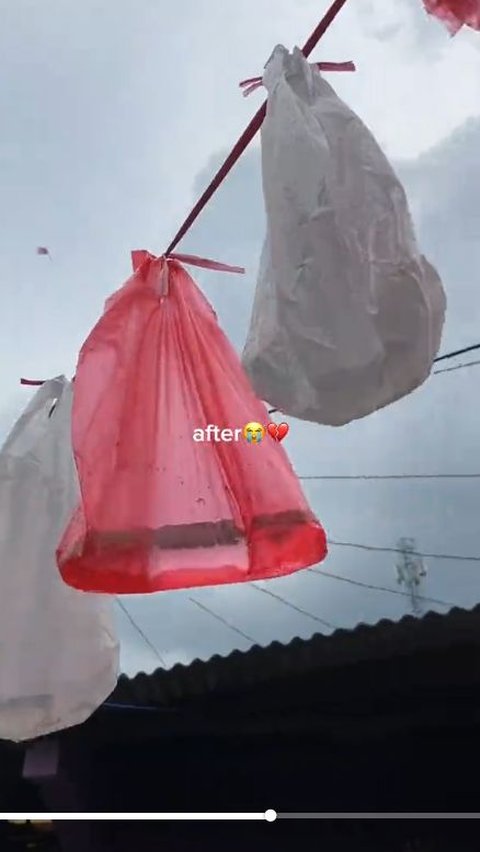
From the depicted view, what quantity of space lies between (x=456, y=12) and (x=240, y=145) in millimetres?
257

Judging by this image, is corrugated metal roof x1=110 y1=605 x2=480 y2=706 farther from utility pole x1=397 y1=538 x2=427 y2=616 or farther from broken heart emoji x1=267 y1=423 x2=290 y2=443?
broken heart emoji x1=267 y1=423 x2=290 y2=443

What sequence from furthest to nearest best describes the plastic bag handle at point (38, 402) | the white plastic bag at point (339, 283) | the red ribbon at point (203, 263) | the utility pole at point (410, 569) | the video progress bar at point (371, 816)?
the utility pole at point (410, 569)
the video progress bar at point (371, 816)
the plastic bag handle at point (38, 402)
the red ribbon at point (203, 263)
the white plastic bag at point (339, 283)

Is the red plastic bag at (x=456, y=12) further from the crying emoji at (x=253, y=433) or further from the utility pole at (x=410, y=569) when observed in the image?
the utility pole at (x=410, y=569)

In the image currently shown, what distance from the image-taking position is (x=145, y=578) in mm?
954

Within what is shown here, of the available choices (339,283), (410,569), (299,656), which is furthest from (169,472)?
(410,569)

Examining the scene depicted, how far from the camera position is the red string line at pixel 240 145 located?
0.89 m

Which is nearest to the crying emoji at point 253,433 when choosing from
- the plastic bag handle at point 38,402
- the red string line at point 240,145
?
the red string line at point 240,145

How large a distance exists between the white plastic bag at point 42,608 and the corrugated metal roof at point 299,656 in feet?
3.69

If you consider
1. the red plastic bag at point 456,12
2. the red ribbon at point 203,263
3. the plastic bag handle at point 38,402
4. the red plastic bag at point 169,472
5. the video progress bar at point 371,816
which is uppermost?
the red plastic bag at point 456,12

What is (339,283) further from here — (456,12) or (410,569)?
(410,569)

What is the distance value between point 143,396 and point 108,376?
0.04m

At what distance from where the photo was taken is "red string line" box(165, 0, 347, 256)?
0.89 meters

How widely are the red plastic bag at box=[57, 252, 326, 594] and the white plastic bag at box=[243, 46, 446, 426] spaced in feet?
0.44

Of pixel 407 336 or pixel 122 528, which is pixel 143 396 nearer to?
pixel 122 528
